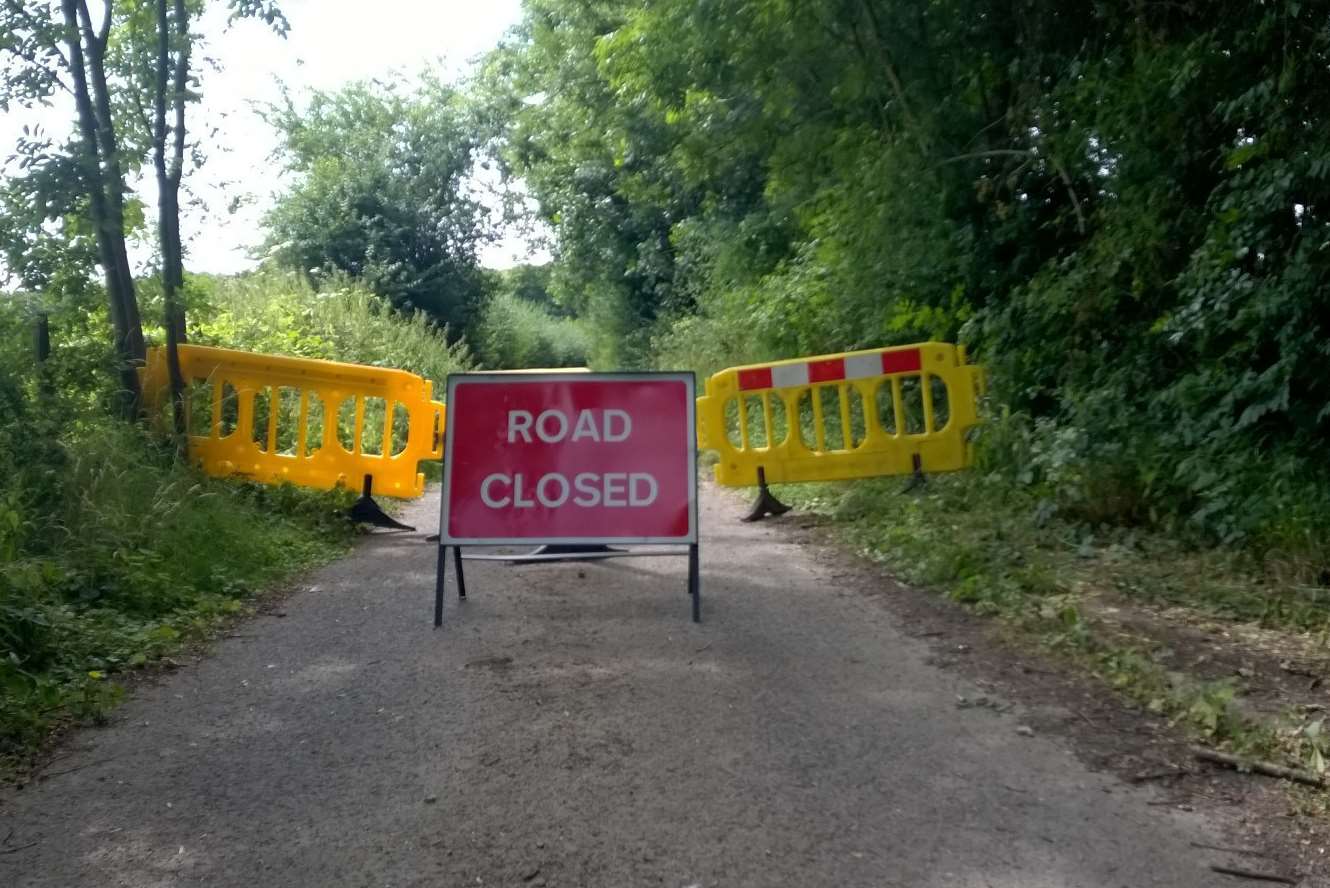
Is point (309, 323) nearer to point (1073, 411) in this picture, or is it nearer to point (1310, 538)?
point (1073, 411)

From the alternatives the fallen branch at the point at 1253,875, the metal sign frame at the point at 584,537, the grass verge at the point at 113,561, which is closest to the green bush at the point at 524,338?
the grass verge at the point at 113,561

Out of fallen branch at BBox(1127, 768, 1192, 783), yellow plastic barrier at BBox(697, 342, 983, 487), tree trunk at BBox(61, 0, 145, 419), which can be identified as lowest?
fallen branch at BBox(1127, 768, 1192, 783)

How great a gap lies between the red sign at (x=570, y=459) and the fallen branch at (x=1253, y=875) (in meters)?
3.75

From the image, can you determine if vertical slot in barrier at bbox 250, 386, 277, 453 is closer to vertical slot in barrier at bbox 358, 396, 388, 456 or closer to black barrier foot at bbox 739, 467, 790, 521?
vertical slot in barrier at bbox 358, 396, 388, 456

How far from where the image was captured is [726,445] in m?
11.6

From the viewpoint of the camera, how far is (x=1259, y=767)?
4789mm

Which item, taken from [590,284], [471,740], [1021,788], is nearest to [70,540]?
[471,740]

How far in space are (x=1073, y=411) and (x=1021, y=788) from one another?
652cm

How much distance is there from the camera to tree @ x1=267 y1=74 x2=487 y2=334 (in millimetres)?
29969

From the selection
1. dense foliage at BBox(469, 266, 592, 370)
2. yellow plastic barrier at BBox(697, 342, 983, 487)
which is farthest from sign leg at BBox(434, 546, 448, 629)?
dense foliage at BBox(469, 266, 592, 370)

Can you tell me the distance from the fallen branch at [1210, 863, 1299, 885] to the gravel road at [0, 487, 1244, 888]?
0.05m

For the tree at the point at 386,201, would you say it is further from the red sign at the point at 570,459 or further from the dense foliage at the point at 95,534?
the red sign at the point at 570,459

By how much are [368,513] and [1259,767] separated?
7.98m

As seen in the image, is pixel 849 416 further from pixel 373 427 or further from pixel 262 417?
pixel 373 427
